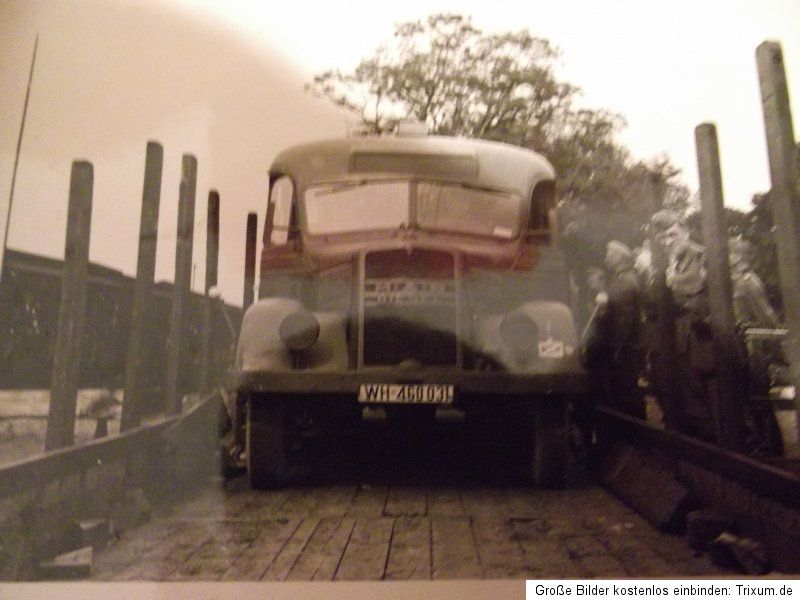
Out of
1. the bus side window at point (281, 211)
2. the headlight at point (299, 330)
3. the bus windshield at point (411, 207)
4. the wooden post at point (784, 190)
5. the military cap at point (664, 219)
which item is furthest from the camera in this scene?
the bus windshield at point (411, 207)

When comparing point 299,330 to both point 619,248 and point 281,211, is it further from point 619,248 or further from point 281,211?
point 619,248

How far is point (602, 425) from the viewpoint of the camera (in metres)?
2.36

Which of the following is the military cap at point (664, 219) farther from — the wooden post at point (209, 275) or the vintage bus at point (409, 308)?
the wooden post at point (209, 275)

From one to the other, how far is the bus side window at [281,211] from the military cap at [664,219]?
1.04 m

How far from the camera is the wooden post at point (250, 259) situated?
182 cm

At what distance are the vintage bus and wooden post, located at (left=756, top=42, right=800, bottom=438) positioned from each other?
58 centimetres

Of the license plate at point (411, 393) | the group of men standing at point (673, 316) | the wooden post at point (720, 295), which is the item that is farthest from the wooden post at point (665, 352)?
the license plate at point (411, 393)

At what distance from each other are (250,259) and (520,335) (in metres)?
0.83

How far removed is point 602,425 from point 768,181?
1.08 metres

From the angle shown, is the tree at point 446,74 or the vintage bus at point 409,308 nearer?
the tree at point 446,74

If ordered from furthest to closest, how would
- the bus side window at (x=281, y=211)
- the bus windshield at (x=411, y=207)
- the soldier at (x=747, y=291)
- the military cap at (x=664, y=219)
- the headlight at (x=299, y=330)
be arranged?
the bus windshield at (x=411, y=207), the headlight at (x=299, y=330), the bus side window at (x=281, y=211), the military cap at (x=664, y=219), the soldier at (x=747, y=291)

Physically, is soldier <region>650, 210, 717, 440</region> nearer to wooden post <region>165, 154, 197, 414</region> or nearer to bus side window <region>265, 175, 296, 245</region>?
bus side window <region>265, 175, 296, 245</region>

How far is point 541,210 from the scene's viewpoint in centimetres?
215

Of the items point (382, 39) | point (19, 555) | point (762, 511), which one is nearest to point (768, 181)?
point (762, 511)
